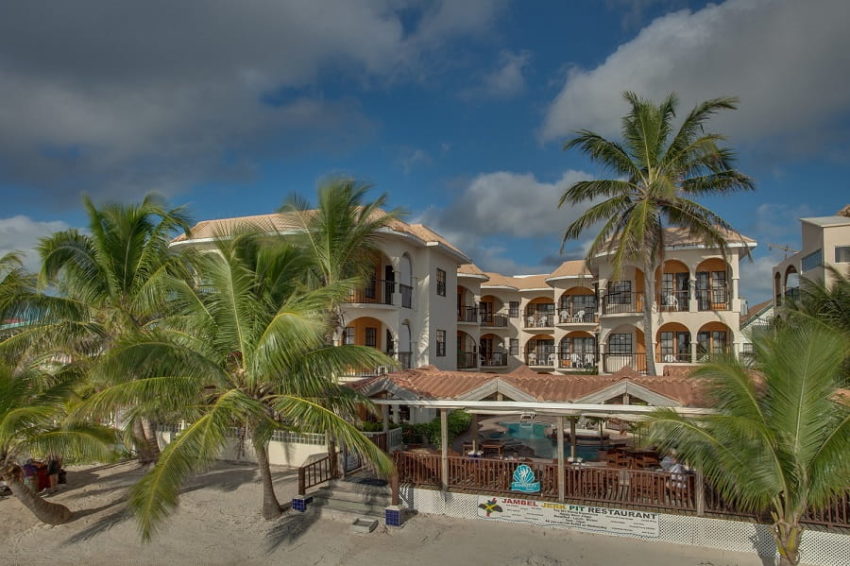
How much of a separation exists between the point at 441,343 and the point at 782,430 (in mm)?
20743

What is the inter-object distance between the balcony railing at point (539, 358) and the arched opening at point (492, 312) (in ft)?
10.9

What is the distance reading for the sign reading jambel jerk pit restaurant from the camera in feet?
38.9

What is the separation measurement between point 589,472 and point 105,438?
10676mm

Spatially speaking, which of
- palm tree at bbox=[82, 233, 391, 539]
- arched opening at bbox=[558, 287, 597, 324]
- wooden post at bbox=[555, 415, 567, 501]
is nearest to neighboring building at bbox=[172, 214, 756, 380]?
arched opening at bbox=[558, 287, 597, 324]

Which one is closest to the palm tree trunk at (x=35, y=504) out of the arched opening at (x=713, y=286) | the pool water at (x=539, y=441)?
the pool water at (x=539, y=441)

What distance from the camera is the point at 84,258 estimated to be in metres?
16.1

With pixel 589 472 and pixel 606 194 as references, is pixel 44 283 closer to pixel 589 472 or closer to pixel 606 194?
pixel 589 472

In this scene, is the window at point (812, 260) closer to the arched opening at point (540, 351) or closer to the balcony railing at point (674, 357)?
the balcony railing at point (674, 357)

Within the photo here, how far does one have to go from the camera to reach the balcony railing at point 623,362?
29.4 metres

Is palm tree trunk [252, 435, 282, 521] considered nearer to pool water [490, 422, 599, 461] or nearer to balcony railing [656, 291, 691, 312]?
pool water [490, 422, 599, 461]

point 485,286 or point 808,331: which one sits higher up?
point 485,286

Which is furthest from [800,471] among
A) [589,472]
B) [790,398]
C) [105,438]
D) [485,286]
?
[485,286]

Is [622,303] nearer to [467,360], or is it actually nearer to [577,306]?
[467,360]

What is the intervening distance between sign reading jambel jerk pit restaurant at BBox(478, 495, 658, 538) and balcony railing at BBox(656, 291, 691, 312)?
1791 cm
